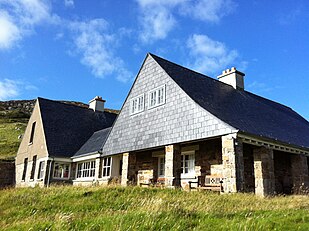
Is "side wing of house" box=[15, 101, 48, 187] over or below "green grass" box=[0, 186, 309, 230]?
over

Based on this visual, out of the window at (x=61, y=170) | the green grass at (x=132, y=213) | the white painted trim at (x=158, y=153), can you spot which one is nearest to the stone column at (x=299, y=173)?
the green grass at (x=132, y=213)

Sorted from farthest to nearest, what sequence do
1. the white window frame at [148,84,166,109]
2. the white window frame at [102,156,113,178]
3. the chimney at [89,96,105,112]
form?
the chimney at [89,96,105,112] → the white window frame at [102,156,113,178] → the white window frame at [148,84,166,109]

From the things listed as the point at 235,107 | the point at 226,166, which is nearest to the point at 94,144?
the point at 235,107

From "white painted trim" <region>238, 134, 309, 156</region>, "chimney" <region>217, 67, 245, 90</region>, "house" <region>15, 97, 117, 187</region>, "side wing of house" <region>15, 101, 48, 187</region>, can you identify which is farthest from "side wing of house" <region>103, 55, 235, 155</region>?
"chimney" <region>217, 67, 245, 90</region>

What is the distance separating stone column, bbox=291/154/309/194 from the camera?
15602mm

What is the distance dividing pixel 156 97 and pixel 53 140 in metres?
10.2

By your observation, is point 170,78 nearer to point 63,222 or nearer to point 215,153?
point 215,153

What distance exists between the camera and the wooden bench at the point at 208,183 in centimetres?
1331

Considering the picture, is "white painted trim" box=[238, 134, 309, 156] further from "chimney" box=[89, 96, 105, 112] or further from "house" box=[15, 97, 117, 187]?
"chimney" box=[89, 96, 105, 112]

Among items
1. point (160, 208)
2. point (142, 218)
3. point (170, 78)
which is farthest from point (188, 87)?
point (142, 218)

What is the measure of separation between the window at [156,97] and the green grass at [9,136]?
21.8m

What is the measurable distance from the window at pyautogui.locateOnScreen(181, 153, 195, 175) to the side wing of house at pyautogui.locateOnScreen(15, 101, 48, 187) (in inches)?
423

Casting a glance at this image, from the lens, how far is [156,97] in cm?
1755

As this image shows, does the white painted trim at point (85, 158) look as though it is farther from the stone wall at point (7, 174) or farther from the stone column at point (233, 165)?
the stone column at point (233, 165)
